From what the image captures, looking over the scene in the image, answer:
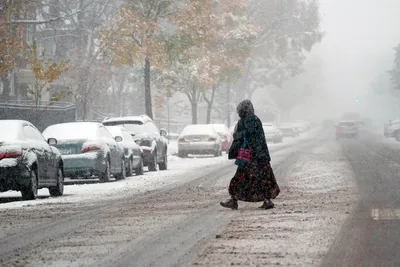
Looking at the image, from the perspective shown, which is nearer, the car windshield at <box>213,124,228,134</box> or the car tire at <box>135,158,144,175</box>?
the car tire at <box>135,158,144,175</box>

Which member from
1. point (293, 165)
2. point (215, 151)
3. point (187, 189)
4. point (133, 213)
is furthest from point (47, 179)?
point (215, 151)

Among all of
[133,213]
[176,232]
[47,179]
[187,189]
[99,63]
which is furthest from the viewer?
[99,63]

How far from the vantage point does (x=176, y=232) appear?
444 inches

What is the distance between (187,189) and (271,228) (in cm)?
850

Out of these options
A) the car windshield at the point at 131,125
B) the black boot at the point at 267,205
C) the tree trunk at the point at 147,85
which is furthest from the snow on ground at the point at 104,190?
the tree trunk at the point at 147,85

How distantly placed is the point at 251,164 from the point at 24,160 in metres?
4.39

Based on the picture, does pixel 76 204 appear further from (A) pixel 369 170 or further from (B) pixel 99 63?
(B) pixel 99 63

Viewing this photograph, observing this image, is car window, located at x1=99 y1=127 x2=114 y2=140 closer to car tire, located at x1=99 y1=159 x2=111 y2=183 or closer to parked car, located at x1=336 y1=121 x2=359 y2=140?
car tire, located at x1=99 y1=159 x2=111 y2=183

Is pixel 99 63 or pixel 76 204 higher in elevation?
pixel 99 63

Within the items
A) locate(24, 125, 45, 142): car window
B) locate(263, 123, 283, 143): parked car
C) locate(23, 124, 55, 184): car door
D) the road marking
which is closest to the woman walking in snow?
the road marking

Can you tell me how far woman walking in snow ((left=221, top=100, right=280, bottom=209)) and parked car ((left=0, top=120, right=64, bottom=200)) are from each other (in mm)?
4012

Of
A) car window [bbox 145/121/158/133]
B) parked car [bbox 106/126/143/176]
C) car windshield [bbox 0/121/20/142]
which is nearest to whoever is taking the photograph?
car windshield [bbox 0/121/20/142]

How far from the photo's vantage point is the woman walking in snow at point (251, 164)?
14.3m

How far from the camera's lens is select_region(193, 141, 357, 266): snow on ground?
8.75 m
